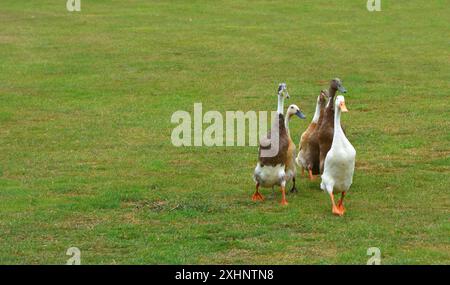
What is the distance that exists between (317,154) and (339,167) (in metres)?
1.71

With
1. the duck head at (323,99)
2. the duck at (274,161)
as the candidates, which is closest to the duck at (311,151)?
the duck head at (323,99)

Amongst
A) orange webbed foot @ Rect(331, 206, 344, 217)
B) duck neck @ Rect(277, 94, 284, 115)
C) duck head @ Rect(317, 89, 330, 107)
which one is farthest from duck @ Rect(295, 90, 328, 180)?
orange webbed foot @ Rect(331, 206, 344, 217)

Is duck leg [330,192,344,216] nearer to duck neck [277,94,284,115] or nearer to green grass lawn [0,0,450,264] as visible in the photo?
green grass lawn [0,0,450,264]

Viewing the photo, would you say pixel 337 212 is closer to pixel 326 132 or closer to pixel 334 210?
pixel 334 210

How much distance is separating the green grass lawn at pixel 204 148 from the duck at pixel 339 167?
321mm

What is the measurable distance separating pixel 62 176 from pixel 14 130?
4.27 metres

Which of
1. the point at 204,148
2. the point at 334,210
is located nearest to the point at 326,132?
the point at 334,210

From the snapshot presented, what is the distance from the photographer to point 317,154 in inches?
565

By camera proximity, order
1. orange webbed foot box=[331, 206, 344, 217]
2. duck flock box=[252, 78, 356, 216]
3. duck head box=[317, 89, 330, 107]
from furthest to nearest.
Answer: duck head box=[317, 89, 330, 107] < duck flock box=[252, 78, 356, 216] < orange webbed foot box=[331, 206, 344, 217]

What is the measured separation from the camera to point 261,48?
1196 inches

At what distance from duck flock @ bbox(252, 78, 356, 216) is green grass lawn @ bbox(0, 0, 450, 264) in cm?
30

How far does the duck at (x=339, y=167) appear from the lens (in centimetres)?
1260

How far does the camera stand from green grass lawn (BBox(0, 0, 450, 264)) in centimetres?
1159

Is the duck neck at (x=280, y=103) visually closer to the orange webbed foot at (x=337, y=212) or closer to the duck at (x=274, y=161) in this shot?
the duck at (x=274, y=161)
